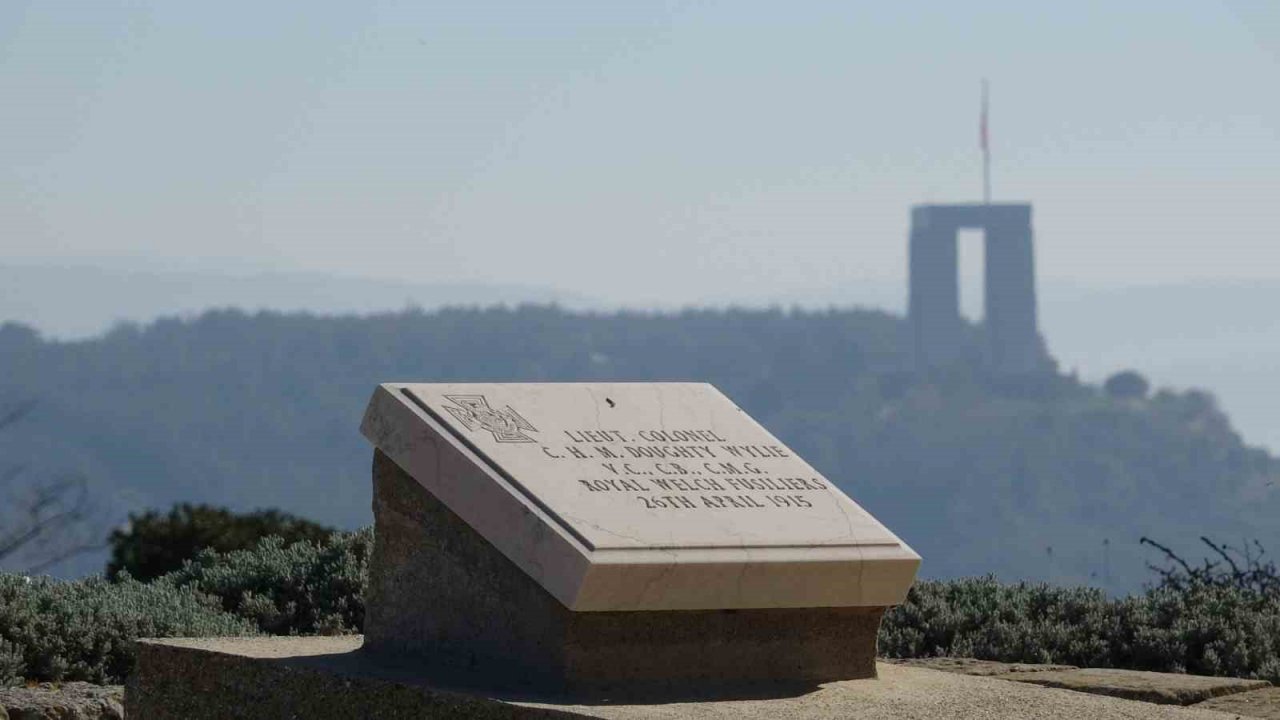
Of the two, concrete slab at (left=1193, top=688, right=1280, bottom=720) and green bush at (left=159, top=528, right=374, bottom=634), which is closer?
concrete slab at (left=1193, top=688, right=1280, bottom=720)

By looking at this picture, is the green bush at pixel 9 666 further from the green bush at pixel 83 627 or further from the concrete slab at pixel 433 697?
the concrete slab at pixel 433 697

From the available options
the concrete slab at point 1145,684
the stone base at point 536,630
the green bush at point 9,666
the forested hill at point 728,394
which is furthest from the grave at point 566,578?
the forested hill at point 728,394

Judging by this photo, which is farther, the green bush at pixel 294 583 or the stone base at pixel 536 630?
the green bush at pixel 294 583

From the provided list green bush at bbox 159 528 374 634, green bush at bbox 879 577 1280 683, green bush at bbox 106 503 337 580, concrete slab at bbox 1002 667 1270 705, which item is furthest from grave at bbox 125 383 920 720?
green bush at bbox 106 503 337 580

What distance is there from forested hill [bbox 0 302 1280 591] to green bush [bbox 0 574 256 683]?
297ft

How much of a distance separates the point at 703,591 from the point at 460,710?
77cm

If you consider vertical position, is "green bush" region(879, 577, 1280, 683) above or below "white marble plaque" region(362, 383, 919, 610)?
below

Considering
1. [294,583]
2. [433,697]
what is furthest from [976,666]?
[294,583]

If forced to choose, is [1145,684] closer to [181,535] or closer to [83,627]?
[83,627]

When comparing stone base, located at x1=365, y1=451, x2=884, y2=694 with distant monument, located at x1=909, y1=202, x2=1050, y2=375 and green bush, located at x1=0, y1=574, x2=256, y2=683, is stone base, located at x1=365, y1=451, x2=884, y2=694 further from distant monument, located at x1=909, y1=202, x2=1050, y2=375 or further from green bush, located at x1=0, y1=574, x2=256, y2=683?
distant monument, located at x1=909, y1=202, x2=1050, y2=375

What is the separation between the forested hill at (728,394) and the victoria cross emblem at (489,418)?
9288 cm

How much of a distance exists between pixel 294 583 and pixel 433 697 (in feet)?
12.0

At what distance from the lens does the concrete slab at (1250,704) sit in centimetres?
631

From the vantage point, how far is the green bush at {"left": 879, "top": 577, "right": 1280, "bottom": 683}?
8.23 meters
